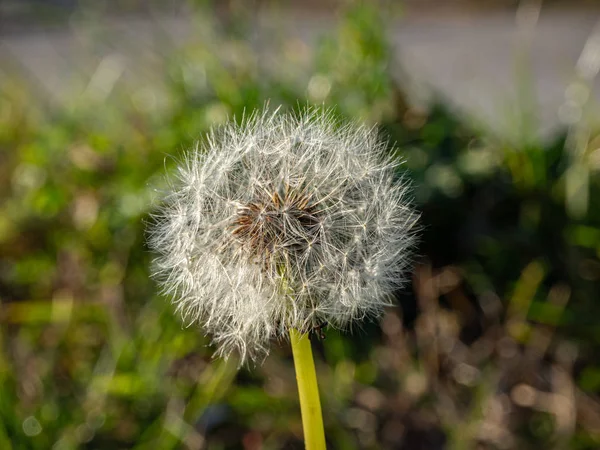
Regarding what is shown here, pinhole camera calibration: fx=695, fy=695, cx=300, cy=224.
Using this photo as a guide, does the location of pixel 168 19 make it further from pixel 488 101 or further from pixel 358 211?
pixel 358 211

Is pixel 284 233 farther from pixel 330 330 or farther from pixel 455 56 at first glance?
pixel 455 56

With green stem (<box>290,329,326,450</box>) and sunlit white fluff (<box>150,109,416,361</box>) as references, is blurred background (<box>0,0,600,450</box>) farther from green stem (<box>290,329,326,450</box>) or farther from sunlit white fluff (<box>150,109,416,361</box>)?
green stem (<box>290,329,326,450</box>)

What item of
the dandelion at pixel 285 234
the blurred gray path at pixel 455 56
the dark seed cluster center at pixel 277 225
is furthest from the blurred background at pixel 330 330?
the dark seed cluster center at pixel 277 225

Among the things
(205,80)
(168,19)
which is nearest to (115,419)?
(205,80)

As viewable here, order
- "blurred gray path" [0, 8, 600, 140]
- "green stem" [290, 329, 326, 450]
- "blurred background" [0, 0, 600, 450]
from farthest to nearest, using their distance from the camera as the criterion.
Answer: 1. "blurred gray path" [0, 8, 600, 140]
2. "blurred background" [0, 0, 600, 450]
3. "green stem" [290, 329, 326, 450]

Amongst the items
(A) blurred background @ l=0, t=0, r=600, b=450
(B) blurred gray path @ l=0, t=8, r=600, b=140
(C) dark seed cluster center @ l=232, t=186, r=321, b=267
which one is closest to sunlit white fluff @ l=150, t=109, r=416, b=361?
(C) dark seed cluster center @ l=232, t=186, r=321, b=267

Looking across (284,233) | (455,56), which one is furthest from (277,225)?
(455,56)

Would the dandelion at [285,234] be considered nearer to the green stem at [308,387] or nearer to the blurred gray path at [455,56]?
the green stem at [308,387]
